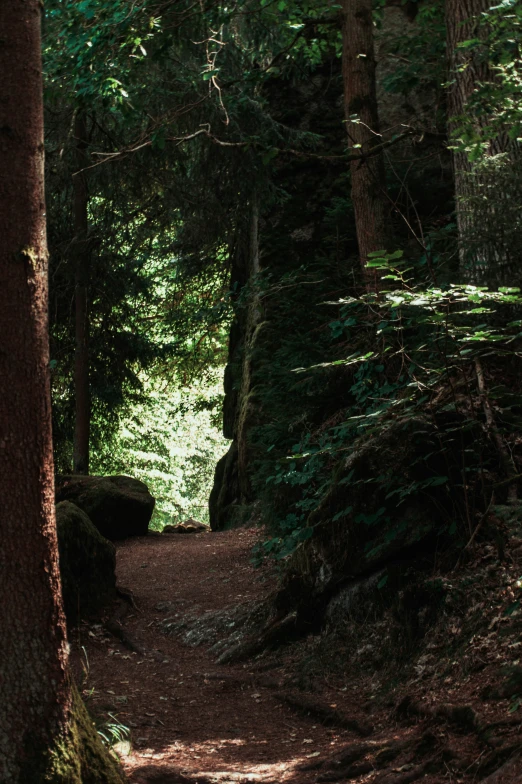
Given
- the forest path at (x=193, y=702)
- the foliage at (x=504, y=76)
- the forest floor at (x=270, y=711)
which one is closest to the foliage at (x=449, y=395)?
the foliage at (x=504, y=76)

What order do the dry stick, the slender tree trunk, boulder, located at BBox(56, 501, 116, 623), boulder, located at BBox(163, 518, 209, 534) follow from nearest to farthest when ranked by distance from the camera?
the dry stick, boulder, located at BBox(56, 501, 116, 623), the slender tree trunk, boulder, located at BBox(163, 518, 209, 534)

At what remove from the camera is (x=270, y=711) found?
577cm

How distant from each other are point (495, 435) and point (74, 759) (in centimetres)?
355

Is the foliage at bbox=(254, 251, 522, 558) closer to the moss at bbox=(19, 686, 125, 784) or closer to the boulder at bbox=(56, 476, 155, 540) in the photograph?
the moss at bbox=(19, 686, 125, 784)

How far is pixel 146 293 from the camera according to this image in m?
16.3

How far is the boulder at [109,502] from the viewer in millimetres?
13781

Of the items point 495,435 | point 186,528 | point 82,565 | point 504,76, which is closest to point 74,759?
point 495,435

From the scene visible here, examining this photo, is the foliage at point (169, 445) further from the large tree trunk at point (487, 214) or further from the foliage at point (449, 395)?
the foliage at point (449, 395)

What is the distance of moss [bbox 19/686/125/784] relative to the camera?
3473mm

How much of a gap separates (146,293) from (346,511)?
36.2ft

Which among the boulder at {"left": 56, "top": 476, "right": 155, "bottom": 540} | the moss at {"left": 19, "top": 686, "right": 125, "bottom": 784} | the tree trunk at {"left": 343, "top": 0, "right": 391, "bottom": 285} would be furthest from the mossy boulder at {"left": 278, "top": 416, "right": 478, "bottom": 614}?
the boulder at {"left": 56, "top": 476, "right": 155, "bottom": 540}

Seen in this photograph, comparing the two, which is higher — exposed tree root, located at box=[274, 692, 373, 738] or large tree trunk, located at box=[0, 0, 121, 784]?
large tree trunk, located at box=[0, 0, 121, 784]

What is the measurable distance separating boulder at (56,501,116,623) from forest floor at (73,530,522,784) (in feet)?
0.68

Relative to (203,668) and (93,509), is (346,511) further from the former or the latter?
(93,509)
